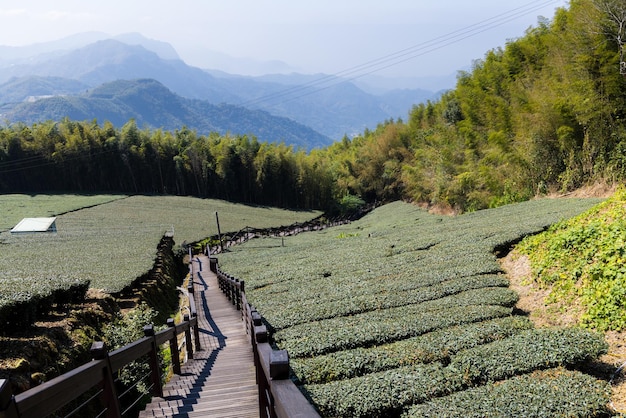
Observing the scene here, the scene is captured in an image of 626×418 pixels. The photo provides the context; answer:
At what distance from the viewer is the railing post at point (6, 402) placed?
1.68 metres

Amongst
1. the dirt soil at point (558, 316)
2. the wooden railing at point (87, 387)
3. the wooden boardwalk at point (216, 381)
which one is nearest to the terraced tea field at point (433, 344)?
the dirt soil at point (558, 316)

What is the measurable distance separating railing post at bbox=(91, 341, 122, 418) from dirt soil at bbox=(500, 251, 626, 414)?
5.40 metres

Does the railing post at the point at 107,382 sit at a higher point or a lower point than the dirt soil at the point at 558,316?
higher

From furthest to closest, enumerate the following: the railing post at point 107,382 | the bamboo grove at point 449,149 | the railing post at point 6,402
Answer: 1. the bamboo grove at point 449,149
2. the railing post at point 107,382
3. the railing post at point 6,402

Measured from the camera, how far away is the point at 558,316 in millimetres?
7141

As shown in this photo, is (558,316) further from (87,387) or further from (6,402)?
(6,402)

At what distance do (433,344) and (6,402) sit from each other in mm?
5778

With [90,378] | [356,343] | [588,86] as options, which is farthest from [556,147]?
[90,378]

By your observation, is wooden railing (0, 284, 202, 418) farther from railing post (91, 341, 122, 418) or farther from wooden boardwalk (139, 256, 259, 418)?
wooden boardwalk (139, 256, 259, 418)

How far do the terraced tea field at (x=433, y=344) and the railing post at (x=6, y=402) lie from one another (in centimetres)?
375

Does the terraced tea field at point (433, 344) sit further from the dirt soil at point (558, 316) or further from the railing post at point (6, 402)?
the railing post at point (6, 402)

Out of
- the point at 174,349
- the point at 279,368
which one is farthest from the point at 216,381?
the point at 279,368

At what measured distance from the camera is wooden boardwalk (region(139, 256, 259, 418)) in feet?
13.2

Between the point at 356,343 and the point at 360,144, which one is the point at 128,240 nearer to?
the point at 356,343
